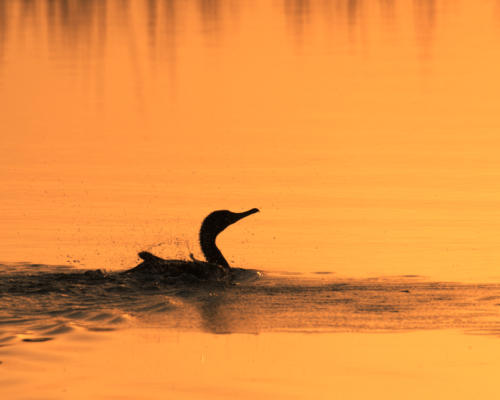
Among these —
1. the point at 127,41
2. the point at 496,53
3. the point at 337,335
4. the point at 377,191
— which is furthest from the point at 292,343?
the point at 127,41

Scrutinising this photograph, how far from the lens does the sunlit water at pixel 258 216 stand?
1016cm

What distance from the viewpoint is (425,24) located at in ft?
123

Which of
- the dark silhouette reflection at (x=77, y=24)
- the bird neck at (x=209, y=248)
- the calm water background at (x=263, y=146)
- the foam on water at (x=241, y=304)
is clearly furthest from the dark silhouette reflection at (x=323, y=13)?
the foam on water at (x=241, y=304)

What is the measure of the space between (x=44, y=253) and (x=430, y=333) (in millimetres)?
4752

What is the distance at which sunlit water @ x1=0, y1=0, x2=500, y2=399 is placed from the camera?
1016cm

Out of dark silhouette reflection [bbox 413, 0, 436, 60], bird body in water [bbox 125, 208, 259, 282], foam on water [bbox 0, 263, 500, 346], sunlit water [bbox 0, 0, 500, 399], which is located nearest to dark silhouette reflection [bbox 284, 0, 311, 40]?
dark silhouette reflection [bbox 413, 0, 436, 60]

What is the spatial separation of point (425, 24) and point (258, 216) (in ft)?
73.8

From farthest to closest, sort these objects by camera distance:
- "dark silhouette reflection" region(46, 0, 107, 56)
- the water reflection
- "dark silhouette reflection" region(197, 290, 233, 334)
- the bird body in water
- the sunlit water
Answer: 1. the water reflection
2. "dark silhouette reflection" region(46, 0, 107, 56)
3. the bird body in water
4. "dark silhouette reflection" region(197, 290, 233, 334)
5. the sunlit water

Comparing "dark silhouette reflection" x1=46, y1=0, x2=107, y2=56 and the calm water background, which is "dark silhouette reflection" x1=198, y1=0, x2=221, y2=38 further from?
"dark silhouette reflection" x1=46, y1=0, x2=107, y2=56

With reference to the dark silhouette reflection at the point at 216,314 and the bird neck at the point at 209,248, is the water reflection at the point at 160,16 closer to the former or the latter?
the bird neck at the point at 209,248

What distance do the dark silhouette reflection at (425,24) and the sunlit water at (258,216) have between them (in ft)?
0.70

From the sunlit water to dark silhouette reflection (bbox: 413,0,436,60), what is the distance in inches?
8.4

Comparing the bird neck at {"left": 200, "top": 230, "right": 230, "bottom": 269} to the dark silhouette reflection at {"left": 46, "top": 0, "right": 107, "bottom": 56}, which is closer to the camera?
the bird neck at {"left": 200, "top": 230, "right": 230, "bottom": 269}

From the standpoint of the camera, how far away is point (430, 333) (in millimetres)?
10977
